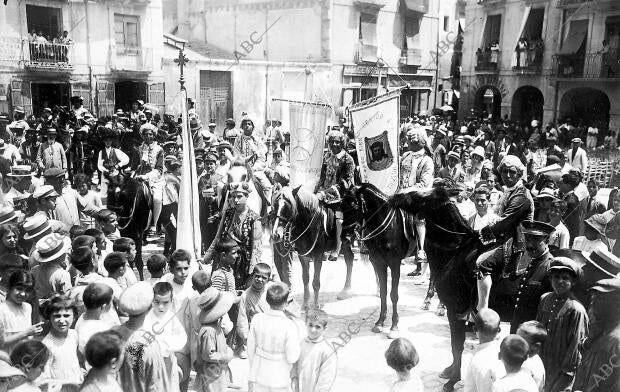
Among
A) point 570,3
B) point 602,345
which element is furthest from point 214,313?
point 570,3

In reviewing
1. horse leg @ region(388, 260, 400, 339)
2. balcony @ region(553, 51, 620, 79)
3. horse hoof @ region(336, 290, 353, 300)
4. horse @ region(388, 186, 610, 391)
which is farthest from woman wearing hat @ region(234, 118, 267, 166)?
balcony @ region(553, 51, 620, 79)

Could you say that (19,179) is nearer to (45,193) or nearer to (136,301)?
(45,193)

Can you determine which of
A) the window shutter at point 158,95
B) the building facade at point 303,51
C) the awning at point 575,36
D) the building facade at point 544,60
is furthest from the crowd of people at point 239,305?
the awning at point 575,36

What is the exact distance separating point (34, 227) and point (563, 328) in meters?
5.50

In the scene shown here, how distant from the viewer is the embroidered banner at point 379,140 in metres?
7.68

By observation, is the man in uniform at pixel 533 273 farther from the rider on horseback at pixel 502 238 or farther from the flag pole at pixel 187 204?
the flag pole at pixel 187 204

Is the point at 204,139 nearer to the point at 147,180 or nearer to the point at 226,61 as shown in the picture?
the point at 147,180

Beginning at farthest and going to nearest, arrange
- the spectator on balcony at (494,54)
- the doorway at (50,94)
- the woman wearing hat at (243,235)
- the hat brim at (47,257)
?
the spectator on balcony at (494,54), the doorway at (50,94), the woman wearing hat at (243,235), the hat brim at (47,257)

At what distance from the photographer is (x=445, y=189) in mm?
6246

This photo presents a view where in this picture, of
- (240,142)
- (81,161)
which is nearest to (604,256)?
(240,142)

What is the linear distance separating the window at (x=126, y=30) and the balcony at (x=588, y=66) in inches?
716

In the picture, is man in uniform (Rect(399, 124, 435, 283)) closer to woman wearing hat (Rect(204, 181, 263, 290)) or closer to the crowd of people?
the crowd of people

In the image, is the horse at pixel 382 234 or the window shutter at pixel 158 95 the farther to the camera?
the window shutter at pixel 158 95

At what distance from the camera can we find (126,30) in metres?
22.8
